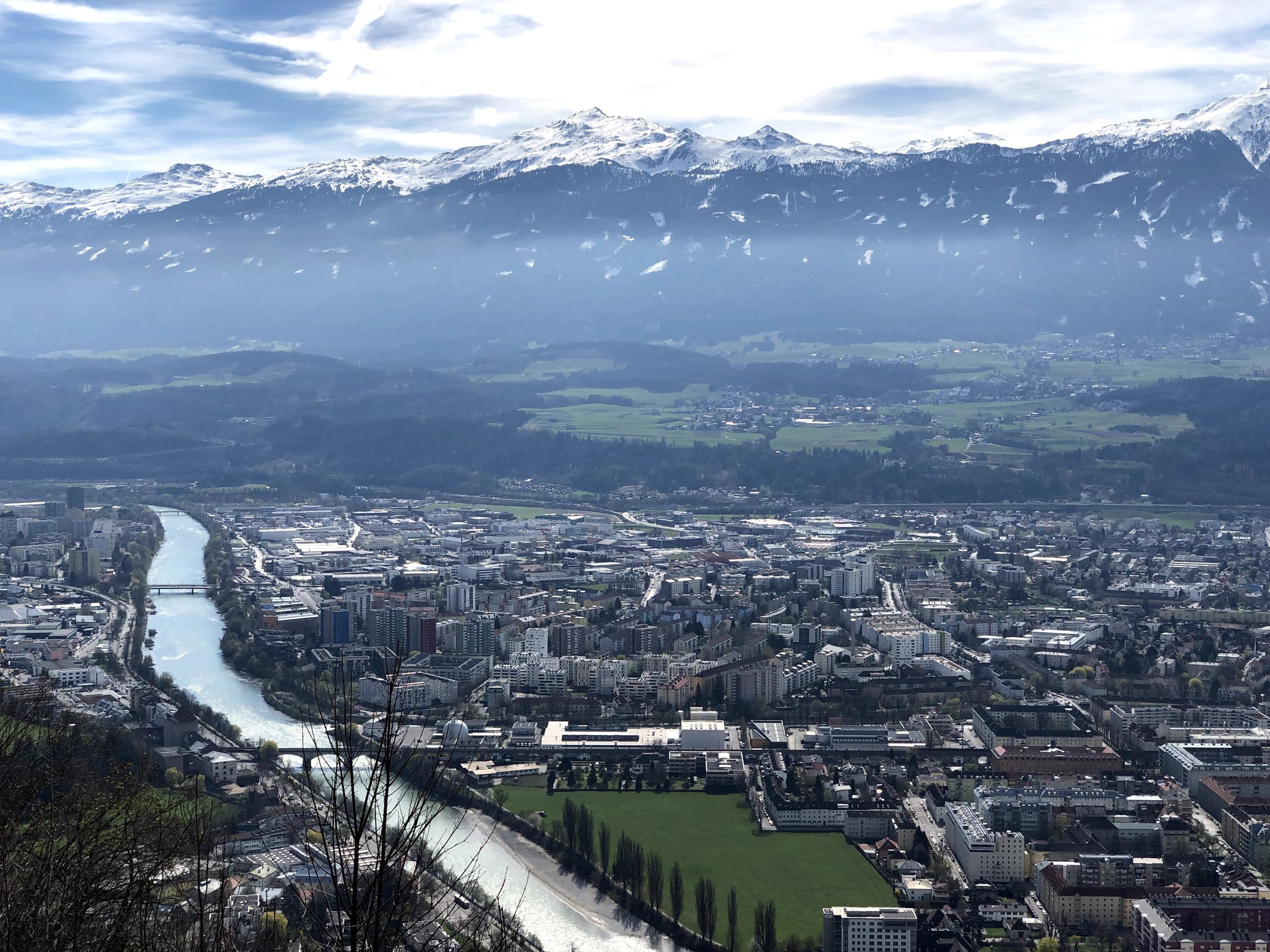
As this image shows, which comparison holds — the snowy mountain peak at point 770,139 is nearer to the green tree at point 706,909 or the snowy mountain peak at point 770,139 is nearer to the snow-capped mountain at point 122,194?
the snow-capped mountain at point 122,194

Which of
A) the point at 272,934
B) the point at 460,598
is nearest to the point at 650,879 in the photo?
the point at 272,934

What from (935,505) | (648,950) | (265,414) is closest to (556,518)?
(935,505)

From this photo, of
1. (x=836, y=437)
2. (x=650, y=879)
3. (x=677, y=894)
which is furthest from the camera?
(x=836, y=437)

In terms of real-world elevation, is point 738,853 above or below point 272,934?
below

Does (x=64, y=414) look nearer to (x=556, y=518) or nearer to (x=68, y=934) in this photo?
(x=556, y=518)

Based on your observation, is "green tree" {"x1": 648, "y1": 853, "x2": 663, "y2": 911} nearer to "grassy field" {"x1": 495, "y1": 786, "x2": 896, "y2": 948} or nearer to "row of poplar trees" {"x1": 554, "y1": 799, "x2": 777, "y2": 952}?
"row of poplar trees" {"x1": 554, "y1": 799, "x2": 777, "y2": 952}

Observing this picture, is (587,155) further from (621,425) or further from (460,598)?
(460,598)

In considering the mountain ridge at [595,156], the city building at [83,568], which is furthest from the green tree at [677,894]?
the mountain ridge at [595,156]

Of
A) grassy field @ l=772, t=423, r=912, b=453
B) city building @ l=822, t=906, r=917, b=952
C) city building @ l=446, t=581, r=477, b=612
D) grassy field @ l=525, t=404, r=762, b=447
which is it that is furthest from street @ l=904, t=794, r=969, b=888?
grassy field @ l=525, t=404, r=762, b=447
